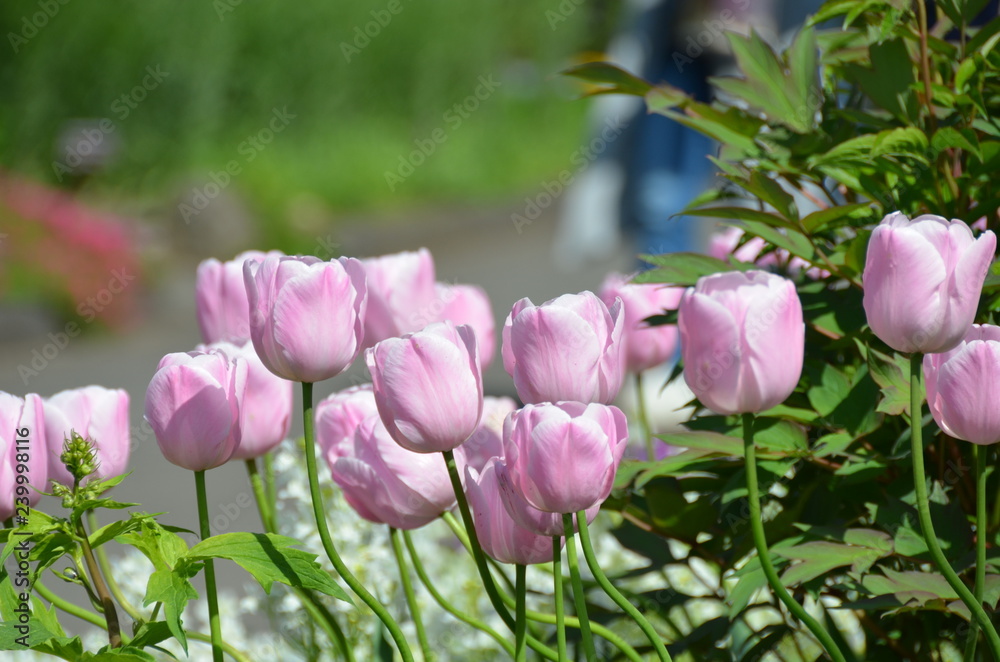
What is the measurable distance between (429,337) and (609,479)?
171 millimetres

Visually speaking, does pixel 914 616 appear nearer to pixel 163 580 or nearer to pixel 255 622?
pixel 163 580

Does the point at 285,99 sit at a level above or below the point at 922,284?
above

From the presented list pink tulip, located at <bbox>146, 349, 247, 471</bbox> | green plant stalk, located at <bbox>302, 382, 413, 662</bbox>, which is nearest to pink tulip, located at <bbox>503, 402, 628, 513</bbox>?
green plant stalk, located at <bbox>302, 382, 413, 662</bbox>

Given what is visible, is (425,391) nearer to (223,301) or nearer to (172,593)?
(172,593)

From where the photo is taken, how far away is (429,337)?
852 millimetres

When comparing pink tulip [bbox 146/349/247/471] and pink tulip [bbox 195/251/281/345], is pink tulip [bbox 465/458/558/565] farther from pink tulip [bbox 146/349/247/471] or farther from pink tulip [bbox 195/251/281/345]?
pink tulip [bbox 195/251/281/345]

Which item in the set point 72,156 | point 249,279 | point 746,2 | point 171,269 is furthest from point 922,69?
point 72,156

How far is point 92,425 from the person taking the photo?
999mm

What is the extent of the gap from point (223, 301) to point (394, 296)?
0.18m

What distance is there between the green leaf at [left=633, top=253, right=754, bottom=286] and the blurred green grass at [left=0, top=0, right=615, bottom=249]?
8011mm

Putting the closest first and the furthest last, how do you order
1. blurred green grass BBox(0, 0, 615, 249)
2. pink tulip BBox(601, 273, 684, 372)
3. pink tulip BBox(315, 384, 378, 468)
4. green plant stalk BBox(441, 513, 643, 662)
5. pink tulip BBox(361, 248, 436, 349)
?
green plant stalk BBox(441, 513, 643, 662) → pink tulip BBox(315, 384, 378, 468) → pink tulip BBox(361, 248, 436, 349) → pink tulip BBox(601, 273, 684, 372) → blurred green grass BBox(0, 0, 615, 249)

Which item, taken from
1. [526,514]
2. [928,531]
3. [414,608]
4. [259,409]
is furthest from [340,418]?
[928,531]

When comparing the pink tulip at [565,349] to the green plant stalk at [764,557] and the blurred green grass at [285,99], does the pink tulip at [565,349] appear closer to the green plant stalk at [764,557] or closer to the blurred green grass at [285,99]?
the green plant stalk at [764,557]

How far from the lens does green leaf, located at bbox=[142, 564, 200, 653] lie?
0.75 m
